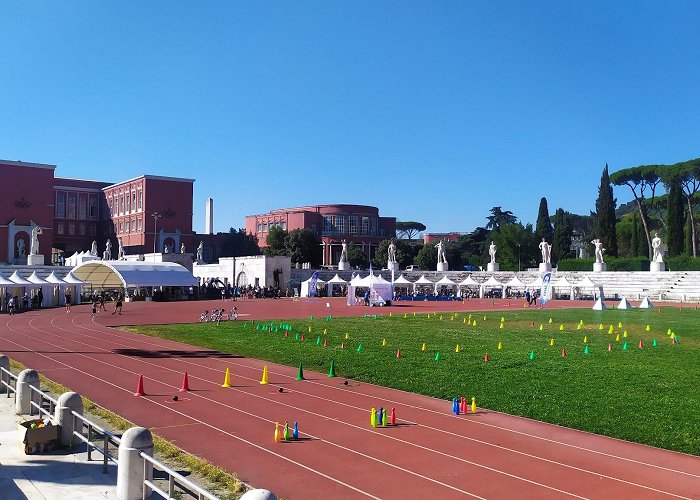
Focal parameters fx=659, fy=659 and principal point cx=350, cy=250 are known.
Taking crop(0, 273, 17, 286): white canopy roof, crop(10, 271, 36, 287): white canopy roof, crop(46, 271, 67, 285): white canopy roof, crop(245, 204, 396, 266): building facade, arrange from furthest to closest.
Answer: crop(245, 204, 396, 266): building facade < crop(46, 271, 67, 285): white canopy roof < crop(10, 271, 36, 287): white canopy roof < crop(0, 273, 17, 286): white canopy roof

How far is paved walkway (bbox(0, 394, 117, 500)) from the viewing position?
7.58 m

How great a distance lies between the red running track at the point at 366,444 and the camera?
27.1ft

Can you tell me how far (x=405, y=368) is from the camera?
1748 centimetres

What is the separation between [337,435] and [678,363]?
39.5 ft

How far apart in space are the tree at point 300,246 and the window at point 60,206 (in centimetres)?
3217

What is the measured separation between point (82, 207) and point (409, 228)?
8292 cm

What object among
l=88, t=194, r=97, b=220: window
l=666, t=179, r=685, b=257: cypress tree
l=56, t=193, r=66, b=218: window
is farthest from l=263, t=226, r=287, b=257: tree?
l=666, t=179, r=685, b=257: cypress tree

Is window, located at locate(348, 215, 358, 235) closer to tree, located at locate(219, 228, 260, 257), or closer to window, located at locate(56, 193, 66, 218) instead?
tree, located at locate(219, 228, 260, 257)

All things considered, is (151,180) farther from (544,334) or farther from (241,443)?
(241,443)

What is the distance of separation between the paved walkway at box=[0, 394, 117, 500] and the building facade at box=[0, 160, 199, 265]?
70.2 metres

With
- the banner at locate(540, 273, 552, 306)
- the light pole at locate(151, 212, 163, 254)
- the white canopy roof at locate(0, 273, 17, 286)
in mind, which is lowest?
the banner at locate(540, 273, 552, 306)

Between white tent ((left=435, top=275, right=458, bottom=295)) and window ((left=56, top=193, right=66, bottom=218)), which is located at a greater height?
window ((left=56, top=193, right=66, bottom=218))

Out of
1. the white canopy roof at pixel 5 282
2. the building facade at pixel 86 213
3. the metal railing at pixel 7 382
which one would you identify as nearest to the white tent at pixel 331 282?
the building facade at pixel 86 213

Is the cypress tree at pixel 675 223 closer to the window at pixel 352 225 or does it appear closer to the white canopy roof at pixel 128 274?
the white canopy roof at pixel 128 274
